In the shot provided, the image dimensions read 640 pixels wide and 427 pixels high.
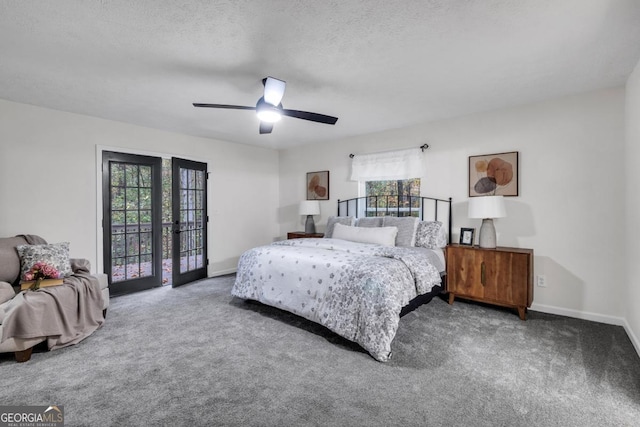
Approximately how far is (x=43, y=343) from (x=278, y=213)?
428 cm

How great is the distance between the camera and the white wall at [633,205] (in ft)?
8.35

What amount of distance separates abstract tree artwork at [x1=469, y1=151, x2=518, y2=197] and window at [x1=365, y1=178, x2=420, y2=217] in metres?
0.79

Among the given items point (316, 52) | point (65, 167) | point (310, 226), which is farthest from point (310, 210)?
point (65, 167)

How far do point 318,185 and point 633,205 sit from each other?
4.16 m

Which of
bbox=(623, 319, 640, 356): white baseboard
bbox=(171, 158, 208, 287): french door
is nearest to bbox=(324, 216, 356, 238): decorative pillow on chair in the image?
bbox=(171, 158, 208, 287): french door

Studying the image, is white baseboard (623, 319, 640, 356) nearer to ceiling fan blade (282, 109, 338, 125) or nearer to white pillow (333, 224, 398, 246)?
white pillow (333, 224, 398, 246)

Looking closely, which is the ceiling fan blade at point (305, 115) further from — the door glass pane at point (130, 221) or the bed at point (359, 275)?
the door glass pane at point (130, 221)

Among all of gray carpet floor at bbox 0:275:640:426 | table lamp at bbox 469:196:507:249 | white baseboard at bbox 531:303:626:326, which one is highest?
table lamp at bbox 469:196:507:249

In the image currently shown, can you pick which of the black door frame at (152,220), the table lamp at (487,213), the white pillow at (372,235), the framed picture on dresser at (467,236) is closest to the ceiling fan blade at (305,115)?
the white pillow at (372,235)

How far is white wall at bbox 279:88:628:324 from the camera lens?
315 centimetres

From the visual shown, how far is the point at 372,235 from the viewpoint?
13.0 ft

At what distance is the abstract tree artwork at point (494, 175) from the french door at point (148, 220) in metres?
4.20

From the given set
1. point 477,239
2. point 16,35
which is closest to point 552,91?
point 477,239

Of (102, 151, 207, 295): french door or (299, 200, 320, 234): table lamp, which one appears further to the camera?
(299, 200, 320, 234): table lamp
